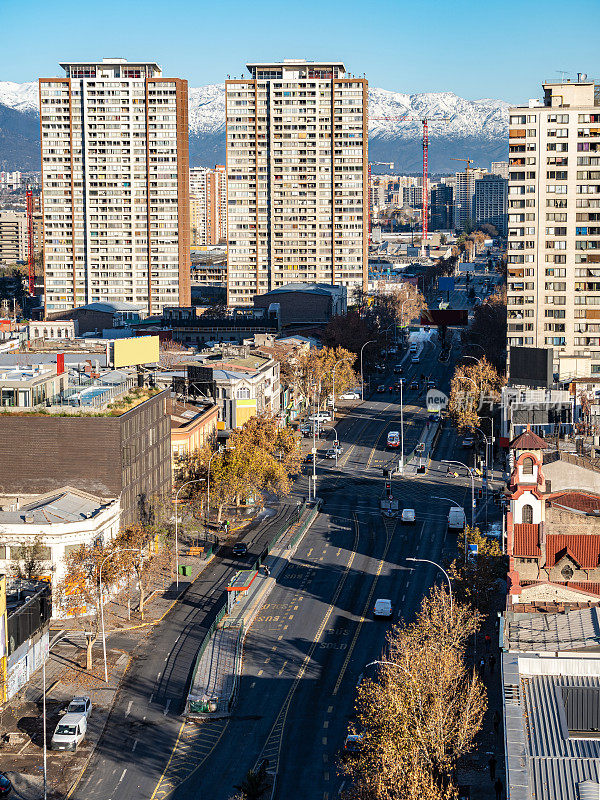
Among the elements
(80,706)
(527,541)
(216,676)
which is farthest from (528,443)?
(80,706)

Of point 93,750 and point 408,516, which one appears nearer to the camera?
point 93,750

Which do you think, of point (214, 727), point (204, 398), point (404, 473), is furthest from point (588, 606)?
point (204, 398)

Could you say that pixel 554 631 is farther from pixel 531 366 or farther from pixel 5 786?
pixel 531 366

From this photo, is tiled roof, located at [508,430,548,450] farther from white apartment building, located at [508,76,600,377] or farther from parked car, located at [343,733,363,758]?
white apartment building, located at [508,76,600,377]

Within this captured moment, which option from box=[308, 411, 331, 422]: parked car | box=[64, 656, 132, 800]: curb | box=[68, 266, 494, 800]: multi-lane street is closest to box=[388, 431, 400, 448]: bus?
box=[308, 411, 331, 422]: parked car

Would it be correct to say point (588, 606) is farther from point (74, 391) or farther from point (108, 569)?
point (74, 391)

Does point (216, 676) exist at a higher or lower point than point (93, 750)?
higher
